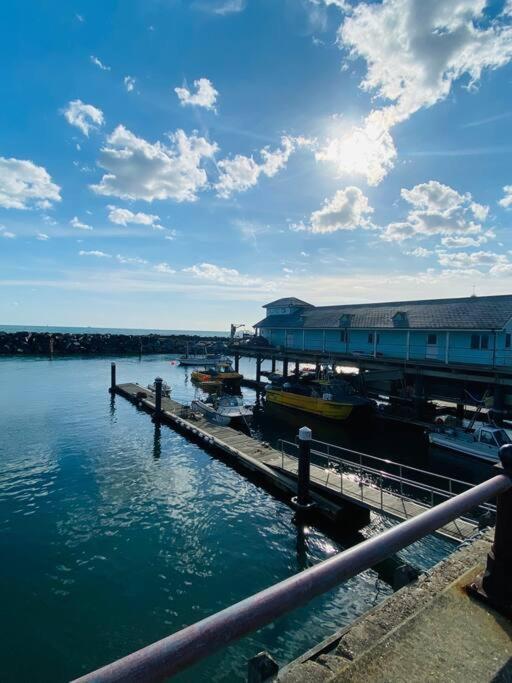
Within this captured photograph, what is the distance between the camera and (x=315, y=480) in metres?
15.3

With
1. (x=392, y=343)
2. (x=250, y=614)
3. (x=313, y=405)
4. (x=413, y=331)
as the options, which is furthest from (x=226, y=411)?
(x=250, y=614)

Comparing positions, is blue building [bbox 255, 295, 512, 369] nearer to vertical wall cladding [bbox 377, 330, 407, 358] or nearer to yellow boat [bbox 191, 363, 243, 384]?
vertical wall cladding [bbox 377, 330, 407, 358]

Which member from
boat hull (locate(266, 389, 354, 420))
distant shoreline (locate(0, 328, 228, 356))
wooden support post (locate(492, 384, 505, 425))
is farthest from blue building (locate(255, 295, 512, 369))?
distant shoreline (locate(0, 328, 228, 356))

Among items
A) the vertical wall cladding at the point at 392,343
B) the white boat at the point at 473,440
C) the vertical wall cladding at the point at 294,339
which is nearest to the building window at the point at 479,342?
the vertical wall cladding at the point at 392,343

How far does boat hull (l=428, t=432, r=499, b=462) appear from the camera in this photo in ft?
67.2

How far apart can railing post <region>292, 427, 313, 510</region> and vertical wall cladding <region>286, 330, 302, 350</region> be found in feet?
89.2

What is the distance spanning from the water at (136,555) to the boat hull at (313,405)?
12337mm

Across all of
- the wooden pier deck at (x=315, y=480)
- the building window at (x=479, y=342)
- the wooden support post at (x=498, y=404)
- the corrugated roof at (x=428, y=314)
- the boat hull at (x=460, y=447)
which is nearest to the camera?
the wooden pier deck at (x=315, y=480)

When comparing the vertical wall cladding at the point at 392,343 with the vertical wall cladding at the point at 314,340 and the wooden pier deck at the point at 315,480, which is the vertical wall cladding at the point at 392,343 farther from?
the wooden pier deck at the point at 315,480

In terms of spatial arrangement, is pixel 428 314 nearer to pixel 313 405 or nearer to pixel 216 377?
pixel 313 405

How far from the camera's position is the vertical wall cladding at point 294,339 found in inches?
1645

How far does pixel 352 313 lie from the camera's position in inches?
1507

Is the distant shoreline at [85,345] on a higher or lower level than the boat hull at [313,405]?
higher

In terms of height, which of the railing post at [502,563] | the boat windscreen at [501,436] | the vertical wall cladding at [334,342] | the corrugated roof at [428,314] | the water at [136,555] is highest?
the corrugated roof at [428,314]
